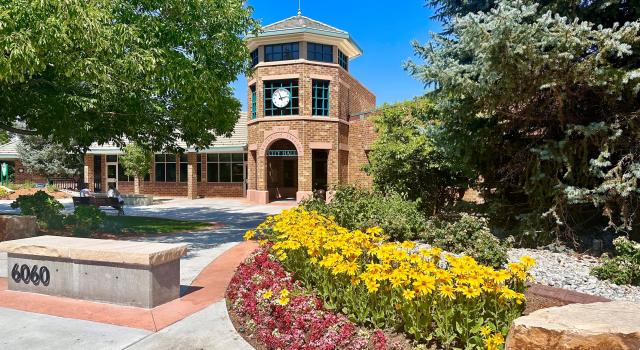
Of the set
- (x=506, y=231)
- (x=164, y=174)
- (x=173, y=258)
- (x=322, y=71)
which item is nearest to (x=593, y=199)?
(x=506, y=231)

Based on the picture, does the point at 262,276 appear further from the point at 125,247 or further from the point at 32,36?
the point at 32,36

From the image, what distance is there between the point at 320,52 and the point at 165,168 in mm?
14644

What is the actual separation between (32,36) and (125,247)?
3770 mm

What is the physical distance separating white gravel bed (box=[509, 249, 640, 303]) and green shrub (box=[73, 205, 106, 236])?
1043 cm

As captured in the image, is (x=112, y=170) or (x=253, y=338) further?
(x=112, y=170)

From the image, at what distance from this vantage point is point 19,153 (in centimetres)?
3384

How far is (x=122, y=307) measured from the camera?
5855mm

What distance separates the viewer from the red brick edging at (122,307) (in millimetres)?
5375

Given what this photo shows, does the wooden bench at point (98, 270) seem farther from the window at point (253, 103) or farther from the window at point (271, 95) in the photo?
the window at point (253, 103)

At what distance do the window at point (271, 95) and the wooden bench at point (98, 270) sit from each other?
19.4 meters

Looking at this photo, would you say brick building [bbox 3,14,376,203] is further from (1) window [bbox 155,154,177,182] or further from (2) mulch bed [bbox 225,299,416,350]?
(2) mulch bed [bbox 225,299,416,350]

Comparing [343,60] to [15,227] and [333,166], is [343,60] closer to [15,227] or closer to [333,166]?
[333,166]

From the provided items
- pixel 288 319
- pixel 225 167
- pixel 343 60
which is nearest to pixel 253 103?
Result: pixel 225 167

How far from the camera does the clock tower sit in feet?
82.2
